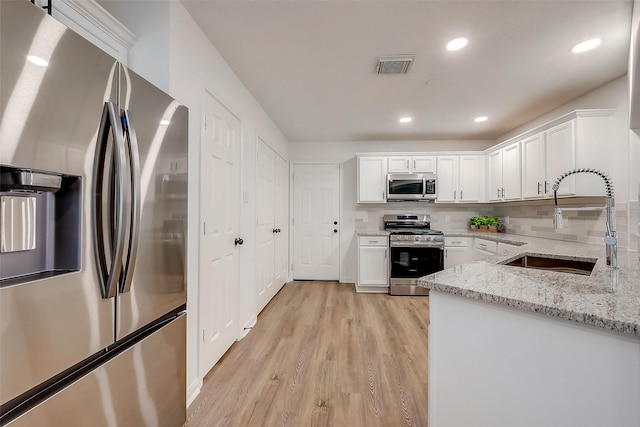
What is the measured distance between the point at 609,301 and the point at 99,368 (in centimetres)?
166

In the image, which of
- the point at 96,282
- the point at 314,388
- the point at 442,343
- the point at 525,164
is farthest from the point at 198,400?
the point at 525,164

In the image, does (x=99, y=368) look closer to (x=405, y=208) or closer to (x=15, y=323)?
(x=15, y=323)

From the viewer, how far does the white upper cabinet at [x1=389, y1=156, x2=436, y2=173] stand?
430cm

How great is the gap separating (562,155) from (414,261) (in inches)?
81.2

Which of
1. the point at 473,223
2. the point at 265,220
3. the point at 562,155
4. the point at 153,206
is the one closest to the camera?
the point at 153,206

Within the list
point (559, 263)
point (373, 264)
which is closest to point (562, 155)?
point (559, 263)

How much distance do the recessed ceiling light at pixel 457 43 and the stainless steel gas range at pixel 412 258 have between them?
247 cm

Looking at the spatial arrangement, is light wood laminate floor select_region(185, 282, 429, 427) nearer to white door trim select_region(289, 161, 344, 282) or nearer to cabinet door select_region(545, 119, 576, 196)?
white door trim select_region(289, 161, 344, 282)

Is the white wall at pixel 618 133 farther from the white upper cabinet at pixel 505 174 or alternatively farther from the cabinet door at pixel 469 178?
the cabinet door at pixel 469 178

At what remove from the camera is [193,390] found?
67.0 inches

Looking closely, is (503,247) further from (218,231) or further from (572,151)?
(218,231)

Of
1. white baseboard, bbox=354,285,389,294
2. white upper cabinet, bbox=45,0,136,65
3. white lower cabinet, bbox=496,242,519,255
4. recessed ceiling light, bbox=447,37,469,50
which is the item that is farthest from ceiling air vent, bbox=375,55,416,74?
white baseboard, bbox=354,285,389,294

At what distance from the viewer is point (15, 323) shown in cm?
67

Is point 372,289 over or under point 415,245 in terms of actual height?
under
